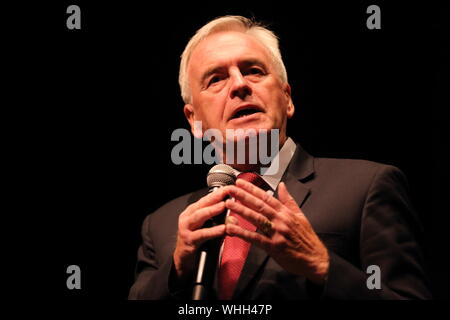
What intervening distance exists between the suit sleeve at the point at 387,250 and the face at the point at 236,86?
1.77 ft

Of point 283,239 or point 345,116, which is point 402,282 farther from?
point 345,116

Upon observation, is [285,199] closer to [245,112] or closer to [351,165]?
[351,165]

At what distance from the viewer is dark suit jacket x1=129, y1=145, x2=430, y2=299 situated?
1.44 meters

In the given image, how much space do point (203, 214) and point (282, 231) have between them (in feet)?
0.74

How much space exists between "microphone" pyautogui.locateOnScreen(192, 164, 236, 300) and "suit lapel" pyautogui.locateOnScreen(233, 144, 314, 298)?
0.23 metres

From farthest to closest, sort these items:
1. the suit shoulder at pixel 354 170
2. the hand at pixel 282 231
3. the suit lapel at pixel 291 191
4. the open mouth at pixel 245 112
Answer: the open mouth at pixel 245 112 → the suit shoulder at pixel 354 170 → the suit lapel at pixel 291 191 → the hand at pixel 282 231

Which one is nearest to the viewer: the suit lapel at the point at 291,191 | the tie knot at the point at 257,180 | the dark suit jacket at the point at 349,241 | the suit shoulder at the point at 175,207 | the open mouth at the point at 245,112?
the dark suit jacket at the point at 349,241

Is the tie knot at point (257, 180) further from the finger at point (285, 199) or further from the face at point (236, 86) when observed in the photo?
the finger at point (285, 199)

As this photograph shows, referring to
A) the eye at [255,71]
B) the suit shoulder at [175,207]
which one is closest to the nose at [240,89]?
the eye at [255,71]

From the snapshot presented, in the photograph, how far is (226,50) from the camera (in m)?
2.17

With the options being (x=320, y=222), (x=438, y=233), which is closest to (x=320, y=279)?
(x=320, y=222)

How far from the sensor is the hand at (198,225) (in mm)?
1345

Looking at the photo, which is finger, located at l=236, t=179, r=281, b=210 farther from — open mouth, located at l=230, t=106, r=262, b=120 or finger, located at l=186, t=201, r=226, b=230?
open mouth, located at l=230, t=106, r=262, b=120

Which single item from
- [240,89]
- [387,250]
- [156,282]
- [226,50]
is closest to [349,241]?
[387,250]
